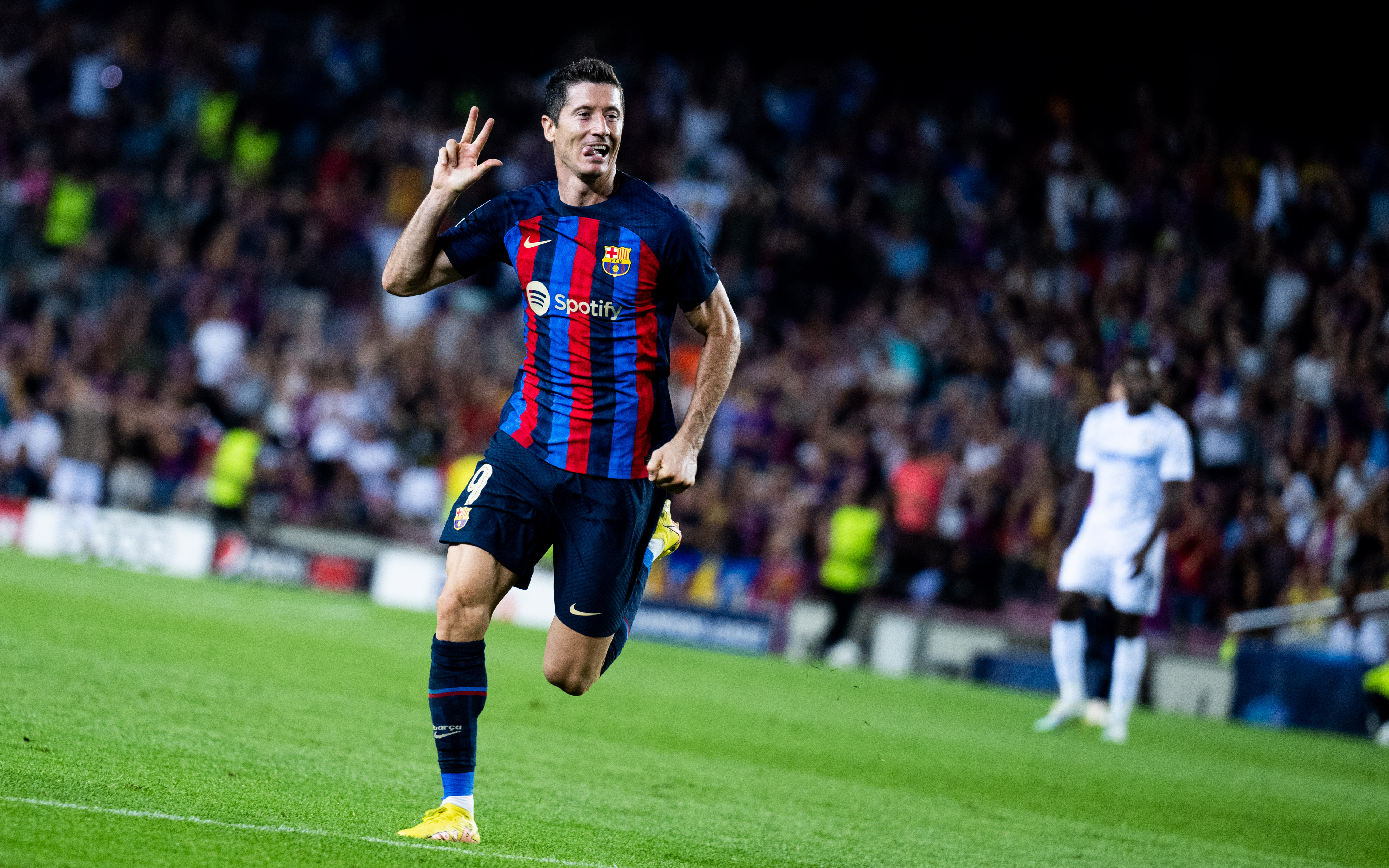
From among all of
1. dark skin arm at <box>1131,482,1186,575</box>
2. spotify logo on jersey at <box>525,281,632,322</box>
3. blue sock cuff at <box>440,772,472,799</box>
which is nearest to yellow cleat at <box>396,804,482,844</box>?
blue sock cuff at <box>440,772,472,799</box>

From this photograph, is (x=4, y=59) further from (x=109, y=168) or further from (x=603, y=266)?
(x=603, y=266)

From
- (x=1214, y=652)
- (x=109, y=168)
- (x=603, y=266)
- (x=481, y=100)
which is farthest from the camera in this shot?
(x=481, y=100)

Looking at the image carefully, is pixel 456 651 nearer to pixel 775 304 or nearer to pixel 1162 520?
pixel 1162 520

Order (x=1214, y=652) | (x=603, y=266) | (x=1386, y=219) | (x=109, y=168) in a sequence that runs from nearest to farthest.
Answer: (x=603, y=266), (x=1214, y=652), (x=1386, y=219), (x=109, y=168)

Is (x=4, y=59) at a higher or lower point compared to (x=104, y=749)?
higher

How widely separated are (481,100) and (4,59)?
7.16 m

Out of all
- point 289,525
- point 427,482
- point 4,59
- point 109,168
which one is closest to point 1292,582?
point 427,482

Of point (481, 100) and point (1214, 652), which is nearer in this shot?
point (1214, 652)

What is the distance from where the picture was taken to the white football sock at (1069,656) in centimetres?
1134

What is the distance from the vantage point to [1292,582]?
16250 mm

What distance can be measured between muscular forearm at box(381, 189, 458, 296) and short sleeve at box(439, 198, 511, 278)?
2.3 inches

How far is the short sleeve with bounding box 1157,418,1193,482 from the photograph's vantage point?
10984 mm

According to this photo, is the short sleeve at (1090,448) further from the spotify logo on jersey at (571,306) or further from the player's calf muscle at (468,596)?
the player's calf muscle at (468,596)

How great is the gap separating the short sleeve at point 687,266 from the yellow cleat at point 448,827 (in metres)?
1.88
